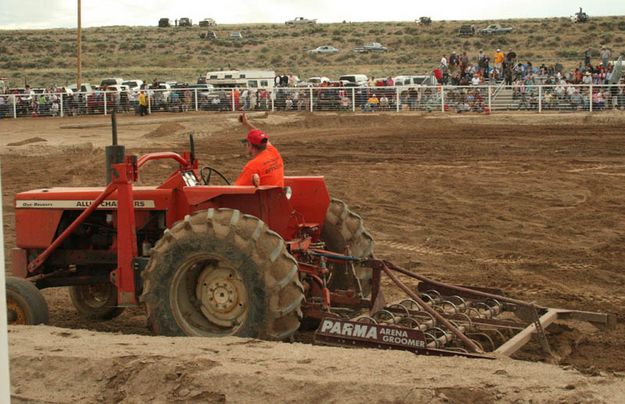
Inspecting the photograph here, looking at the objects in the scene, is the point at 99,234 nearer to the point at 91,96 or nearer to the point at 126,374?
the point at 126,374

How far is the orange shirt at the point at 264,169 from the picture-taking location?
7.58m

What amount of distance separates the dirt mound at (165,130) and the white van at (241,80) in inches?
609

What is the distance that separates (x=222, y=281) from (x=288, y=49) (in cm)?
6906

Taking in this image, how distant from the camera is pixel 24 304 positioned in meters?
7.91

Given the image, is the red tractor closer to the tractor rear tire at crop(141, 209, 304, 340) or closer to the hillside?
the tractor rear tire at crop(141, 209, 304, 340)

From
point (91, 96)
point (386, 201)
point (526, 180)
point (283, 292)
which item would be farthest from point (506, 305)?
point (91, 96)

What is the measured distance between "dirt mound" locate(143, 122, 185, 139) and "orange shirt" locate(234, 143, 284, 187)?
19.5m

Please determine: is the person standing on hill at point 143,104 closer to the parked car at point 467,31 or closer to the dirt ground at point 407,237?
the dirt ground at point 407,237

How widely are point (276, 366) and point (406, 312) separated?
184 centimetres

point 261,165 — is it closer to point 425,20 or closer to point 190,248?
point 190,248

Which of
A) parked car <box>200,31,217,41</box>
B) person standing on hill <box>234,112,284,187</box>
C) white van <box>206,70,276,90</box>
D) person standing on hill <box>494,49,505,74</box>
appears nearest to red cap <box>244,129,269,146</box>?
person standing on hill <box>234,112,284,187</box>

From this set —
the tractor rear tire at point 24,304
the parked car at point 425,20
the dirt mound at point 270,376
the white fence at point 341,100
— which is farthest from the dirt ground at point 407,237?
the parked car at point 425,20

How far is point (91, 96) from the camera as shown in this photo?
36688mm

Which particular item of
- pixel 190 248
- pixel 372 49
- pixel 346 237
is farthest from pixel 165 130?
pixel 372 49
